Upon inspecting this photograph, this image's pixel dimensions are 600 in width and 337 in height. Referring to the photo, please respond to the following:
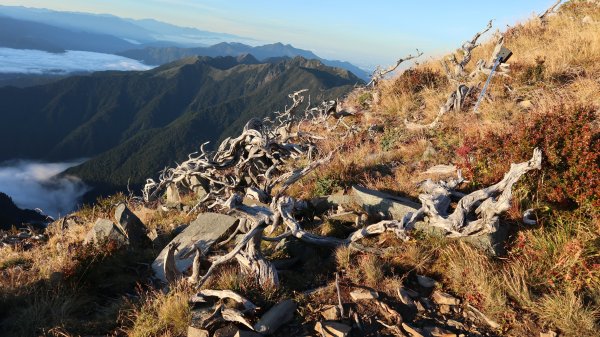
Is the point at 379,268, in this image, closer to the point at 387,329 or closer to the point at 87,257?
the point at 387,329

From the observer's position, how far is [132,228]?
315 inches

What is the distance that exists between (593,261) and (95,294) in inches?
277

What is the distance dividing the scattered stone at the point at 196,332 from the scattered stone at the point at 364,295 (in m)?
1.73

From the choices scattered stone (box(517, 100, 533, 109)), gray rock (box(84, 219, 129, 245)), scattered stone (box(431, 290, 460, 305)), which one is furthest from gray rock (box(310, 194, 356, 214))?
scattered stone (box(517, 100, 533, 109))

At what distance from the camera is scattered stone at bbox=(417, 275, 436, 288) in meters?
4.77

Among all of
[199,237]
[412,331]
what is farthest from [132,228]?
[412,331]

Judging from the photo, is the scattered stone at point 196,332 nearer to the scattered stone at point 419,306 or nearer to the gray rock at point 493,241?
the scattered stone at point 419,306

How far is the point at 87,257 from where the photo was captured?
255 inches

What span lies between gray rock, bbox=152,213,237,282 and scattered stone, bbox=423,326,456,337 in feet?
12.1

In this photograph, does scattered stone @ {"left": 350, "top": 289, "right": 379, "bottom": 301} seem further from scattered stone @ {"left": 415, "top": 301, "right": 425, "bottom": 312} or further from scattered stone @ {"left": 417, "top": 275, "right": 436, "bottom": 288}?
scattered stone @ {"left": 417, "top": 275, "right": 436, "bottom": 288}

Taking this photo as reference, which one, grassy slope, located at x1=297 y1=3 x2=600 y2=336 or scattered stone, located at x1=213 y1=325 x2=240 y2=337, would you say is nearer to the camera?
scattered stone, located at x1=213 y1=325 x2=240 y2=337

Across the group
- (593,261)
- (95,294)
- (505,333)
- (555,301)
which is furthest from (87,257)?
(593,261)

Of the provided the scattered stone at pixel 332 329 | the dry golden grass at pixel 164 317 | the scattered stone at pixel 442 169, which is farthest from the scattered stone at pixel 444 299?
the scattered stone at pixel 442 169

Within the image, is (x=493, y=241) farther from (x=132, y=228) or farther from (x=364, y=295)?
(x=132, y=228)
